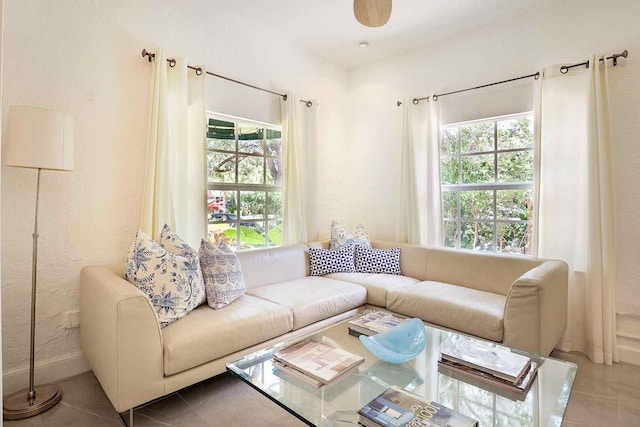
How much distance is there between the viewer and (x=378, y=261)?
3285mm

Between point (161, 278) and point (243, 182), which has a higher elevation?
point (243, 182)

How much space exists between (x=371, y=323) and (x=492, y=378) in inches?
26.2

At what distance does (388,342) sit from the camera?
1656mm

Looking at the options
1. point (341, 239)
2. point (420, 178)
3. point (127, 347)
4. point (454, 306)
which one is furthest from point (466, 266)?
point (127, 347)

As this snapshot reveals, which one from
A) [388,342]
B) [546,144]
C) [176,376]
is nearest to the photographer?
[388,342]

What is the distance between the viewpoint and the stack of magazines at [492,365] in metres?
1.36

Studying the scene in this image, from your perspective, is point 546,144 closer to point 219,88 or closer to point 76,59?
point 219,88

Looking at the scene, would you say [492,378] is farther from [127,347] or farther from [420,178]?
[420,178]

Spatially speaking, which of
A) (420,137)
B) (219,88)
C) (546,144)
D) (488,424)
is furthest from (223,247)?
(546,144)

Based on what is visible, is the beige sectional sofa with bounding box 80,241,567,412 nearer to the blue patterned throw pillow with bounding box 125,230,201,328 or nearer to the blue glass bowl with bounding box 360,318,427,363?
the blue patterned throw pillow with bounding box 125,230,201,328

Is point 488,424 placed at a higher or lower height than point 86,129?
lower

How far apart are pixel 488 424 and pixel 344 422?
0.48m

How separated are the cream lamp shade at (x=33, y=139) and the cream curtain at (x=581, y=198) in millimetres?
3303

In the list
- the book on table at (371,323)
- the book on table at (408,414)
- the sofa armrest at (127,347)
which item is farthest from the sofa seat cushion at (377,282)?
the sofa armrest at (127,347)
